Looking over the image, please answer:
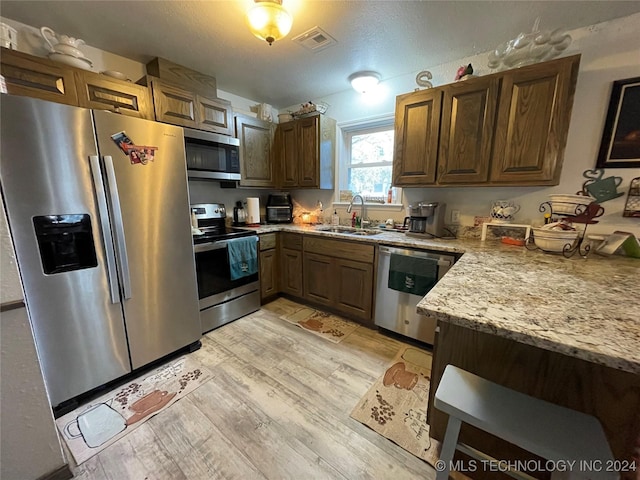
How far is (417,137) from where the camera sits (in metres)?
2.16

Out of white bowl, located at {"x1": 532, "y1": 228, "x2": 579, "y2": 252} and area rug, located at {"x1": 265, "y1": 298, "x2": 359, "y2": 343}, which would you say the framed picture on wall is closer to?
white bowl, located at {"x1": 532, "y1": 228, "x2": 579, "y2": 252}

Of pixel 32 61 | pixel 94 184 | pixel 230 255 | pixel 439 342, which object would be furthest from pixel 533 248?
pixel 32 61

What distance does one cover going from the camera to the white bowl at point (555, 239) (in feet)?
5.09

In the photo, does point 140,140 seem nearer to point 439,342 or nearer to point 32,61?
point 32,61

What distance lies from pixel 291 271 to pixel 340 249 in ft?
2.48

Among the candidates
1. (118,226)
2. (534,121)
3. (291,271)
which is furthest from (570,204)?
(118,226)

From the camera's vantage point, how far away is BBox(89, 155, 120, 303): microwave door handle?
56.7 inches

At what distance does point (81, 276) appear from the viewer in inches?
58.0

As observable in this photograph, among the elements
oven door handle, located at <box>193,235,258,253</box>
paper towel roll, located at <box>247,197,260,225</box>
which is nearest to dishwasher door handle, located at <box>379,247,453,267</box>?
oven door handle, located at <box>193,235,258,253</box>

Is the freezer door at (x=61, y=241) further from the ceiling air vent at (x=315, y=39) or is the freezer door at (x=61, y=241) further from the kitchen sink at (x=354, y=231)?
the kitchen sink at (x=354, y=231)

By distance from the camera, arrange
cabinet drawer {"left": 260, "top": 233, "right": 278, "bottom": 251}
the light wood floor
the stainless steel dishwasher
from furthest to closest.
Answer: cabinet drawer {"left": 260, "top": 233, "right": 278, "bottom": 251}, the stainless steel dishwasher, the light wood floor

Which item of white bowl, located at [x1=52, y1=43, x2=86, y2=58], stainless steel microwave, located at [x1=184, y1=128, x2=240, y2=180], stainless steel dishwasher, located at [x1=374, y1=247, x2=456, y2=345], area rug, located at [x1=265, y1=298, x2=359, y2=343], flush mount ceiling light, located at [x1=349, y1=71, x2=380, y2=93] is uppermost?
flush mount ceiling light, located at [x1=349, y1=71, x2=380, y2=93]

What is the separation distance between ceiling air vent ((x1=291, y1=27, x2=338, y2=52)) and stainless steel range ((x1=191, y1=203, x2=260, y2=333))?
171cm

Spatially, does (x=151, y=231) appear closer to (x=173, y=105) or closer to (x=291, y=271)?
(x=173, y=105)
